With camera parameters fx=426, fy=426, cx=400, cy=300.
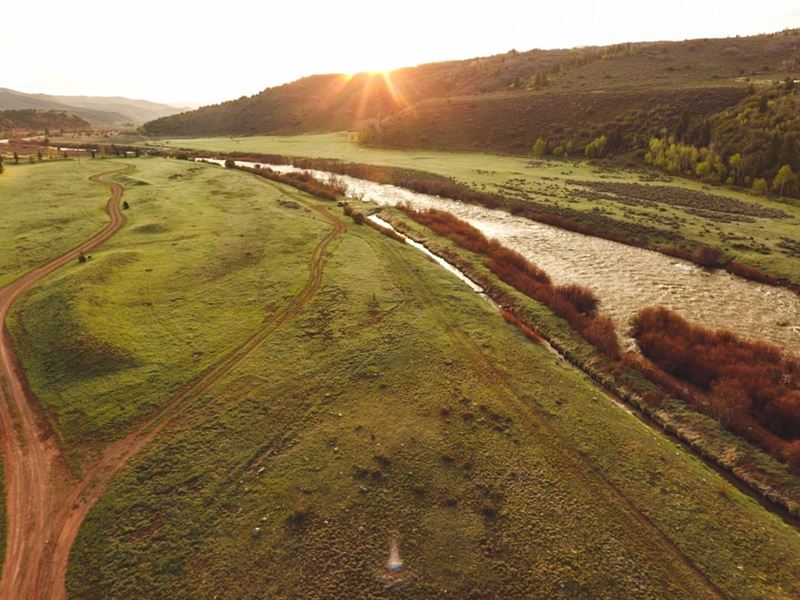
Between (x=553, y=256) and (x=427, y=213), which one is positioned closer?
(x=553, y=256)

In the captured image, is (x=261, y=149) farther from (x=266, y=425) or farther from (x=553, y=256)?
(x=266, y=425)

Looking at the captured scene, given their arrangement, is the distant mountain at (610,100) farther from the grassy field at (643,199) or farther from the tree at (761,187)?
the tree at (761,187)

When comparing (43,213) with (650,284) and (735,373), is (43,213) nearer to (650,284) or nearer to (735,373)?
(650,284)

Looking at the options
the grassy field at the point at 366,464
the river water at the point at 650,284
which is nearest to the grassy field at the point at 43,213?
the grassy field at the point at 366,464

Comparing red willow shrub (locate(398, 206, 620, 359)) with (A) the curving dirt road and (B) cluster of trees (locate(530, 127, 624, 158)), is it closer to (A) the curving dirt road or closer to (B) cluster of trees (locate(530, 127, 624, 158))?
(A) the curving dirt road

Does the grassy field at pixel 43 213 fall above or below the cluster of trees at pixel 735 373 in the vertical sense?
above

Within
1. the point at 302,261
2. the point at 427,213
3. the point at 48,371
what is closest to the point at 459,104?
the point at 427,213

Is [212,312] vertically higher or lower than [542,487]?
higher
